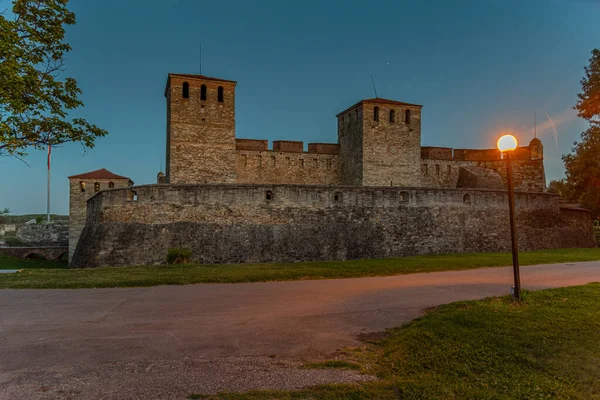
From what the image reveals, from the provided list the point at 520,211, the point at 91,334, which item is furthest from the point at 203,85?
the point at 91,334

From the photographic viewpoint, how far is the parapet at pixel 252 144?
33.5m

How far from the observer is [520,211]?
24.6 m

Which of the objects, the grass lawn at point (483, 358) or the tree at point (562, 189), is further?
the tree at point (562, 189)

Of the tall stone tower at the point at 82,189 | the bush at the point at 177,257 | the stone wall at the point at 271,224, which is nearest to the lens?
the bush at the point at 177,257

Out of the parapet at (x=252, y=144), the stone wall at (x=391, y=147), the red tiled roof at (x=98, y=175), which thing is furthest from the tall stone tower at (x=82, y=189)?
the stone wall at (x=391, y=147)

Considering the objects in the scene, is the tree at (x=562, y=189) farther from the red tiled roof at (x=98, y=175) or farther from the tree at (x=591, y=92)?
the red tiled roof at (x=98, y=175)

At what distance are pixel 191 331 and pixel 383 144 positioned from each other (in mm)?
29898

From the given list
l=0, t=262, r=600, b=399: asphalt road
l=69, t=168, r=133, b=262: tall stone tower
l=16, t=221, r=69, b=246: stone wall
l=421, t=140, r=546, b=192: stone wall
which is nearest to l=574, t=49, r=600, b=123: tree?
l=421, t=140, r=546, b=192: stone wall

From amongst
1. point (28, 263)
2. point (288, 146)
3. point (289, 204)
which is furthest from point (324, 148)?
point (28, 263)

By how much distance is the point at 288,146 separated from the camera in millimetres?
35125

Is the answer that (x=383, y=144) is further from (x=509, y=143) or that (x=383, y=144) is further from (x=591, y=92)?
(x=509, y=143)

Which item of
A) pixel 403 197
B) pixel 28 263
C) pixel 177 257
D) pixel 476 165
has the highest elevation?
pixel 476 165

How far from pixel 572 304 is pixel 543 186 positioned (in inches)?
1526

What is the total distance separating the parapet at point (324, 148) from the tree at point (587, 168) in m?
19.3
